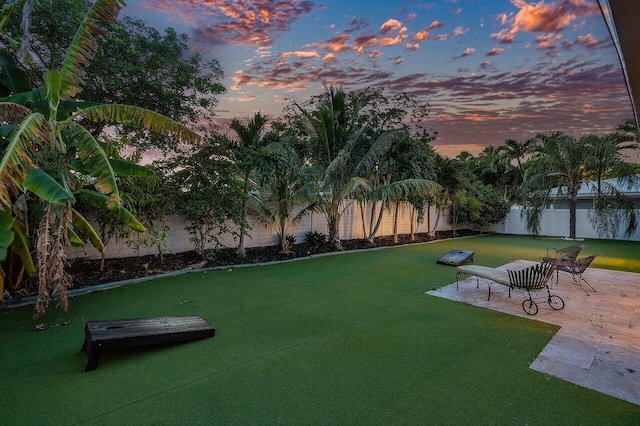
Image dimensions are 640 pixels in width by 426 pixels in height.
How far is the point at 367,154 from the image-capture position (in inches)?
487

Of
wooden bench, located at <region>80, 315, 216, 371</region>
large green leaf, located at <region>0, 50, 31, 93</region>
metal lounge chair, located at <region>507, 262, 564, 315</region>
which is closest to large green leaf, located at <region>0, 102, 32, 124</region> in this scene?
large green leaf, located at <region>0, 50, 31, 93</region>

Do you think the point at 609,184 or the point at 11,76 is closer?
the point at 11,76

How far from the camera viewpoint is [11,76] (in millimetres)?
5809

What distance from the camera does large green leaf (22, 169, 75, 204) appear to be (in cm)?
411

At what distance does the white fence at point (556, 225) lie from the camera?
56.5ft

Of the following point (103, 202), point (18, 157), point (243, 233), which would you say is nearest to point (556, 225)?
point (243, 233)

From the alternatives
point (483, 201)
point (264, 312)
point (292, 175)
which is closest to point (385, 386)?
point (264, 312)

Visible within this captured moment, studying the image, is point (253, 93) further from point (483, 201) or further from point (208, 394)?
point (483, 201)

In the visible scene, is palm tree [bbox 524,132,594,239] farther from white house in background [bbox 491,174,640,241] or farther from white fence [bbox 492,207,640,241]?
white fence [bbox 492,207,640,241]

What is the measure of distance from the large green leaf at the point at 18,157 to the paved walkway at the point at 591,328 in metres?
6.31

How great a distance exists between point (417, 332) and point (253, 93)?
33.2 ft

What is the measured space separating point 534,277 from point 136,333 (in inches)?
241

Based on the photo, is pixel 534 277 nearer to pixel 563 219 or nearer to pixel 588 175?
pixel 588 175

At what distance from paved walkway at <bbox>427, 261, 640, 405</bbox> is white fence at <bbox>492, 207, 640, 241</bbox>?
11.5m
